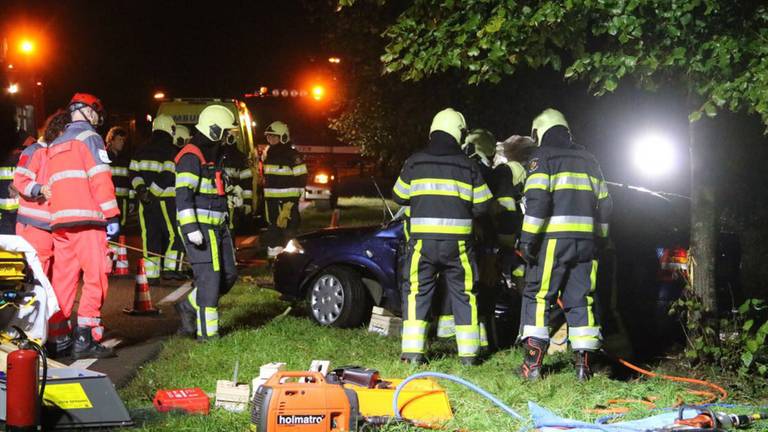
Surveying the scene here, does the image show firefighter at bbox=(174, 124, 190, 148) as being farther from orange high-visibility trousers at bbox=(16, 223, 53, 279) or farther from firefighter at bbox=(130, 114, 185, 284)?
orange high-visibility trousers at bbox=(16, 223, 53, 279)

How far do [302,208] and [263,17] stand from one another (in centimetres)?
1934

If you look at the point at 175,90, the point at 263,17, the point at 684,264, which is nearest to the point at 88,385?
the point at 684,264

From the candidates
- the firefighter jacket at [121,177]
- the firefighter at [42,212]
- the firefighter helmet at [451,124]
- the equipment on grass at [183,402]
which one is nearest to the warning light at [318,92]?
the firefighter jacket at [121,177]

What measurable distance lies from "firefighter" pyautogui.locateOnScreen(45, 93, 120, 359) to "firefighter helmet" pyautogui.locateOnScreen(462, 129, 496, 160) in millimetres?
2971

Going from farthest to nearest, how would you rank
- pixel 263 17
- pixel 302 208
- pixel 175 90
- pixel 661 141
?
pixel 263 17, pixel 175 90, pixel 302 208, pixel 661 141

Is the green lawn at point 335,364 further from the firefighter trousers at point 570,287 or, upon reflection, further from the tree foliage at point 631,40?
the tree foliage at point 631,40

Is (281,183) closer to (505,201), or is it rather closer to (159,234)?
(159,234)

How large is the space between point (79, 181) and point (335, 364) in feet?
8.00

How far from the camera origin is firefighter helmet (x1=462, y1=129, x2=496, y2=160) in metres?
8.67

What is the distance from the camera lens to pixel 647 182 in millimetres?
11938

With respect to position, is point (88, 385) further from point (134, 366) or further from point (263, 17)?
point (263, 17)

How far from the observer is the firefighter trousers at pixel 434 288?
764cm

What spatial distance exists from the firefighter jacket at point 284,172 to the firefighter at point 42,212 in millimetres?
4466

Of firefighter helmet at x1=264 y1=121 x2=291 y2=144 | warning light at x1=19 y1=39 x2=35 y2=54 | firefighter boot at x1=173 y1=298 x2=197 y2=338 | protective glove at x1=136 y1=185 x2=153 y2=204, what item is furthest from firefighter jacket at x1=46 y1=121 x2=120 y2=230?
warning light at x1=19 y1=39 x2=35 y2=54
